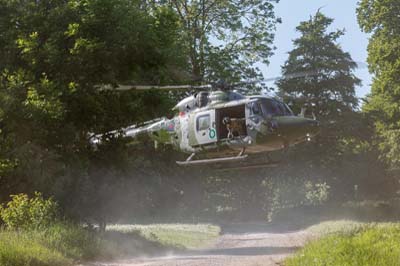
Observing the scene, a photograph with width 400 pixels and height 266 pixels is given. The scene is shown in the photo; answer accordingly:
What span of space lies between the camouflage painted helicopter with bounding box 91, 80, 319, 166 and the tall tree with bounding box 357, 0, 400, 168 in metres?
19.7

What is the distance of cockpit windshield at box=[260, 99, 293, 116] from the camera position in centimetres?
1814

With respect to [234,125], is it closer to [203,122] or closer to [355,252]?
[203,122]

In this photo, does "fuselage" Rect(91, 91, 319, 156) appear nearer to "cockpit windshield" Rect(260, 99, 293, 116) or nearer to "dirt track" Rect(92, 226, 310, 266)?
"cockpit windshield" Rect(260, 99, 293, 116)

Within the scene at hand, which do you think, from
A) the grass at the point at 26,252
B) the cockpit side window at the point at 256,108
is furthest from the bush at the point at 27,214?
the cockpit side window at the point at 256,108

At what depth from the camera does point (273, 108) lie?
18266 millimetres

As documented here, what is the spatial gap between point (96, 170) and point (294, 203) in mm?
24938

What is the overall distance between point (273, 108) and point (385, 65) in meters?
21.0

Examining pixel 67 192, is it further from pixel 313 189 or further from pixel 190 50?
pixel 313 189

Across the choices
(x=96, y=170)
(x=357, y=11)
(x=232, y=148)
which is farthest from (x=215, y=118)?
(x=357, y=11)

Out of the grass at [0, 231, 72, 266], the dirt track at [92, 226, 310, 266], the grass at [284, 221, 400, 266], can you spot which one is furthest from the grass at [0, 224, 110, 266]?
the grass at [284, 221, 400, 266]

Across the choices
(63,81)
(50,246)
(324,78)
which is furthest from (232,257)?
(324,78)

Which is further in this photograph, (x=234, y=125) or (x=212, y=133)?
(x=212, y=133)

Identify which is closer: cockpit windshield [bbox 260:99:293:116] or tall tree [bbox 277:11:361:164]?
cockpit windshield [bbox 260:99:293:116]

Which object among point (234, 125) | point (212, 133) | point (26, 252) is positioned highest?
point (234, 125)
